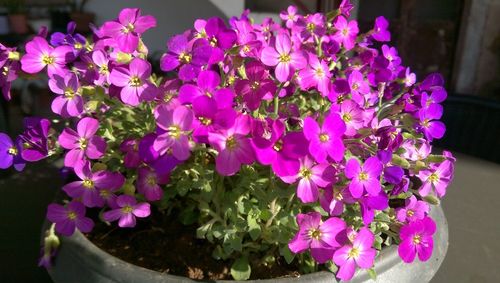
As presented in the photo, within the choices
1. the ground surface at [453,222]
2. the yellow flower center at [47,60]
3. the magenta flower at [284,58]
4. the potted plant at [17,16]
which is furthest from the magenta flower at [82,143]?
the potted plant at [17,16]

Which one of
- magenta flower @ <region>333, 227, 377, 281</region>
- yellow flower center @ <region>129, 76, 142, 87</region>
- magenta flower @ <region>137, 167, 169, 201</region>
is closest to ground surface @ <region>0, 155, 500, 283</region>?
magenta flower @ <region>333, 227, 377, 281</region>

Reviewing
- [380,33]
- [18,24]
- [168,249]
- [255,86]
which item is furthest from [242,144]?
[18,24]

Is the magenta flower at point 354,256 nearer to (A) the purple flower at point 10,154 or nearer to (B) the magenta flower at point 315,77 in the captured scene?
(B) the magenta flower at point 315,77

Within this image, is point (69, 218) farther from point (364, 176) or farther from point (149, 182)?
point (364, 176)

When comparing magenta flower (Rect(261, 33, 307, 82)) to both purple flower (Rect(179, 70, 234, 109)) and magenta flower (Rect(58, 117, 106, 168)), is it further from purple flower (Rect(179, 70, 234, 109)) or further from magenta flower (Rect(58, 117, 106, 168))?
magenta flower (Rect(58, 117, 106, 168))

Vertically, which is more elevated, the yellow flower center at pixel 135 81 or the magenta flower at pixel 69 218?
the yellow flower center at pixel 135 81

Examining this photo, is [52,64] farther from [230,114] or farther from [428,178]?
[428,178]

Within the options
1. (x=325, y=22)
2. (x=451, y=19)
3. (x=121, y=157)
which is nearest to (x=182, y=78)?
(x=121, y=157)
